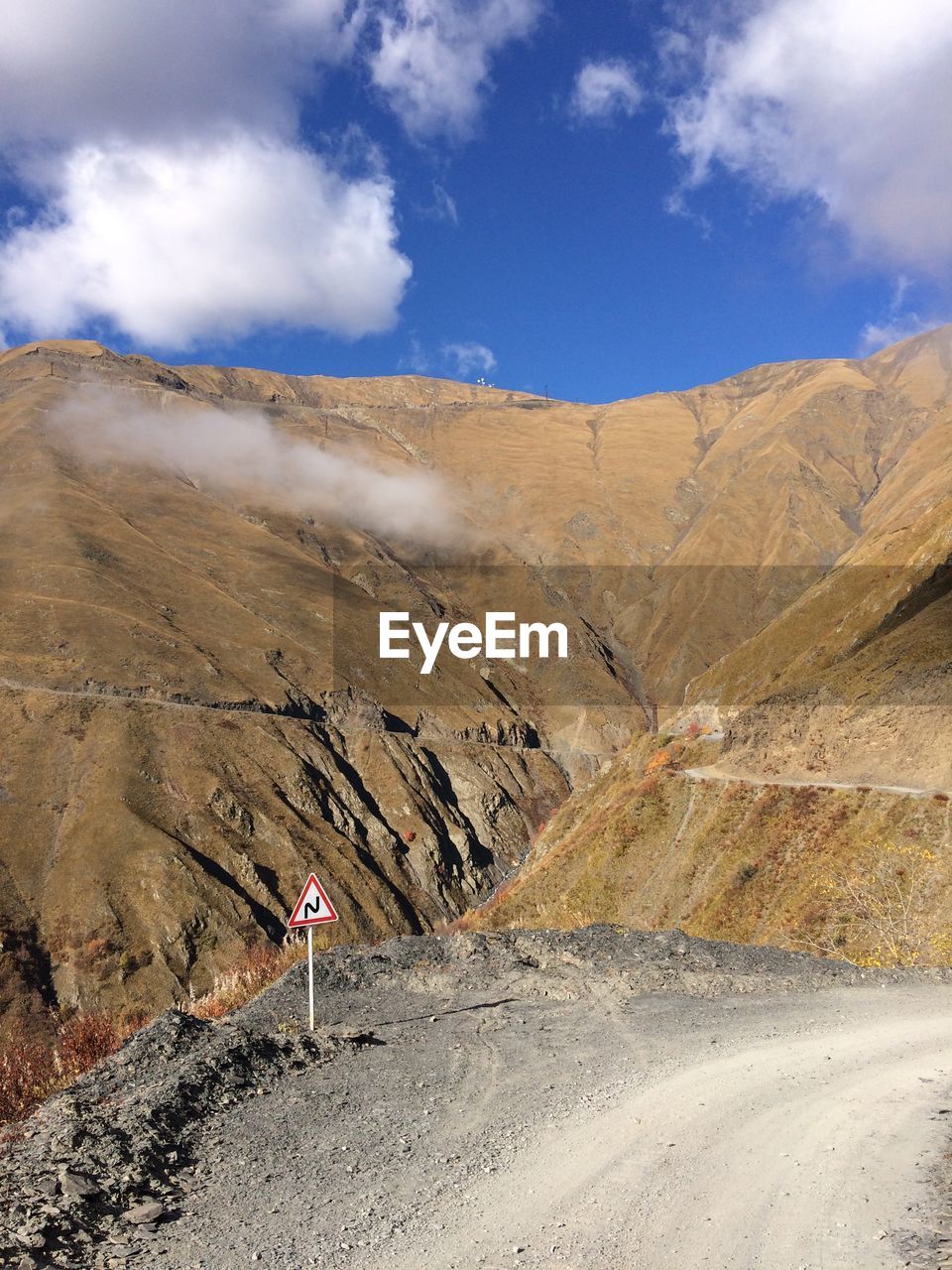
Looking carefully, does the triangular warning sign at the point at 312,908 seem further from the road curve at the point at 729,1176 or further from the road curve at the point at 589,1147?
the road curve at the point at 729,1176

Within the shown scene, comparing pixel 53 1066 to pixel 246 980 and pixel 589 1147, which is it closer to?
pixel 246 980

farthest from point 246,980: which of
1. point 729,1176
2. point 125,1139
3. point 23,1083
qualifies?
point 729,1176

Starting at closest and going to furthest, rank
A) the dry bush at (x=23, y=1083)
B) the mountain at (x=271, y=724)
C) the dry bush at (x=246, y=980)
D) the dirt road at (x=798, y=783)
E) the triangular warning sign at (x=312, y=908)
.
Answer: the dry bush at (x=23, y=1083)
the triangular warning sign at (x=312, y=908)
the dry bush at (x=246, y=980)
the dirt road at (x=798, y=783)
the mountain at (x=271, y=724)

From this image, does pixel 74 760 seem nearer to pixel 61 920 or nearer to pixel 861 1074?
pixel 61 920

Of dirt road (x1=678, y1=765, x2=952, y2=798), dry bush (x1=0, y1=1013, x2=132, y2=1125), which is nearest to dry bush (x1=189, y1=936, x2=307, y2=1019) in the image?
dry bush (x1=0, y1=1013, x2=132, y2=1125)

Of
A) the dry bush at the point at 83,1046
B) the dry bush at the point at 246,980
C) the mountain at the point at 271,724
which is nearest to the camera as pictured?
the dry bush at the point at 83,1046

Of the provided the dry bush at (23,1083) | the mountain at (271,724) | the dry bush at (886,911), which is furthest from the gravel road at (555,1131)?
the mountain at (271,724)

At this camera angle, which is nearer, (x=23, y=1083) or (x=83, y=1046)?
(x=23, y=1083)
